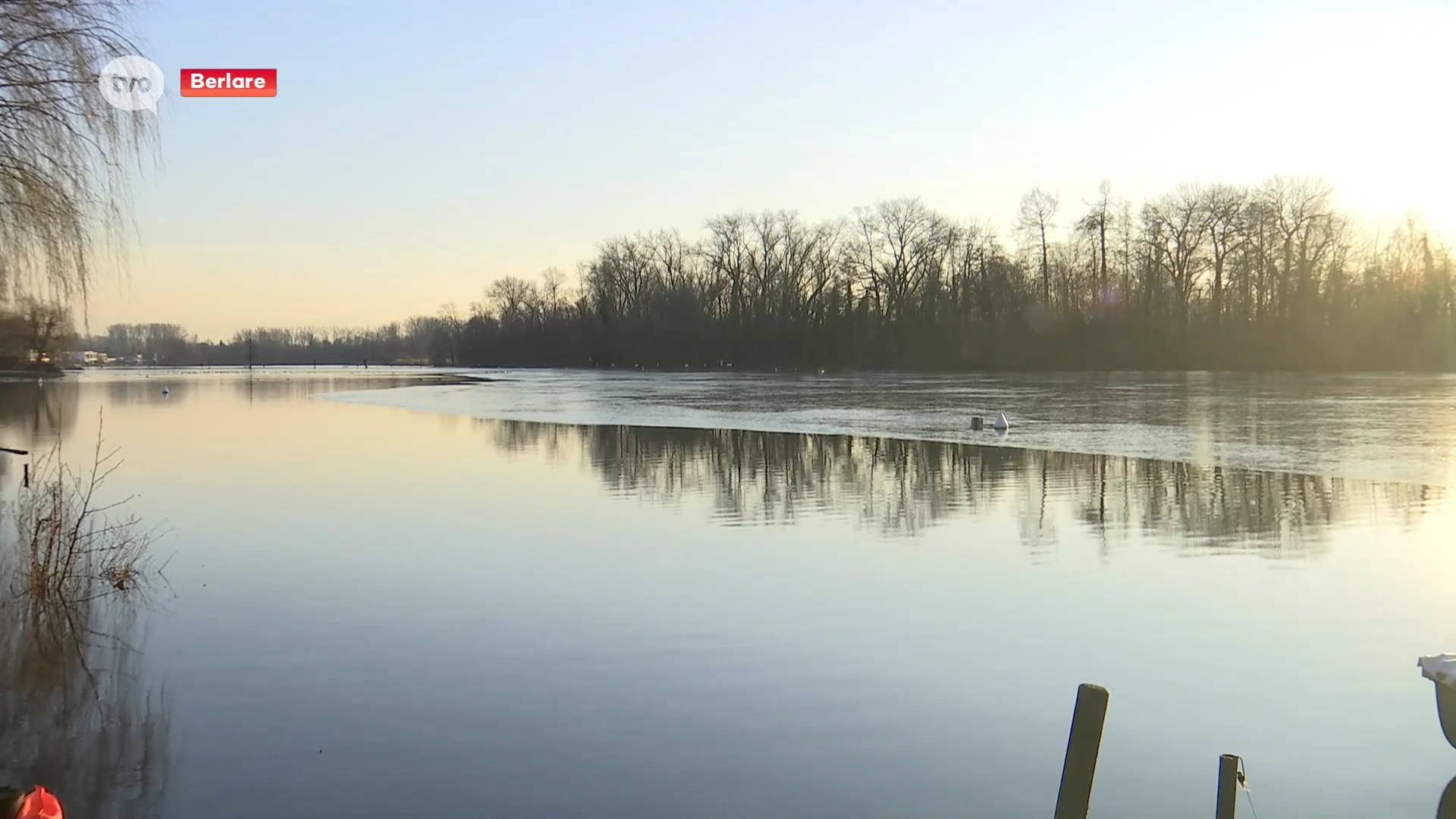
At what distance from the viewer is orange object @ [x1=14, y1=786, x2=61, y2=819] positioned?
13.9ft

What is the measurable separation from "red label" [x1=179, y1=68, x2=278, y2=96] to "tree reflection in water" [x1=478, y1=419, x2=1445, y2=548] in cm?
761

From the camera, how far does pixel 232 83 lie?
10.4 meters

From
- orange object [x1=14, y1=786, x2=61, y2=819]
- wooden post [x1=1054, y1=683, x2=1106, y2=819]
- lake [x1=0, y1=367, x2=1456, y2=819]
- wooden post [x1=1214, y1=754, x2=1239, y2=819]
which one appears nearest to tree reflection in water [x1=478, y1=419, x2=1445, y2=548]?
lake [x1=0, y1=367, x2=1456, y2=819]

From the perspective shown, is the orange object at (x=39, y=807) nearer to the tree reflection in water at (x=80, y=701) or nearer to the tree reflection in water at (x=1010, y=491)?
the tree reflection in water at (x=80, y=701)

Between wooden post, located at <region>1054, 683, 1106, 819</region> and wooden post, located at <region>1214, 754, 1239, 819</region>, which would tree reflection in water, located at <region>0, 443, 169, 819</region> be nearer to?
wooden post, located at <region>1054, 683, 1106, 819</region>

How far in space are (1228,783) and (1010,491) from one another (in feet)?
44.6

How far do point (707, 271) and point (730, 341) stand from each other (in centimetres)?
937

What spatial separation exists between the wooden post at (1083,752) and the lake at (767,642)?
1.76m

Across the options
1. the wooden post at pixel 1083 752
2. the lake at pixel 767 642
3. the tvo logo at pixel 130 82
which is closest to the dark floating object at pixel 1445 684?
the lake at pixel 767 642

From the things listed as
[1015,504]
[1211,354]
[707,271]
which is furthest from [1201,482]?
[707,271]

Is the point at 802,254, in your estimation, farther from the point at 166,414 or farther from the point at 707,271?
the point at 166,414

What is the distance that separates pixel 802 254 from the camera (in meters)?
99.1

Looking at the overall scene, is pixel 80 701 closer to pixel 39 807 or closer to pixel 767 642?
pixel 39 807

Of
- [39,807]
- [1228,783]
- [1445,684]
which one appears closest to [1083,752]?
[1228,783]
